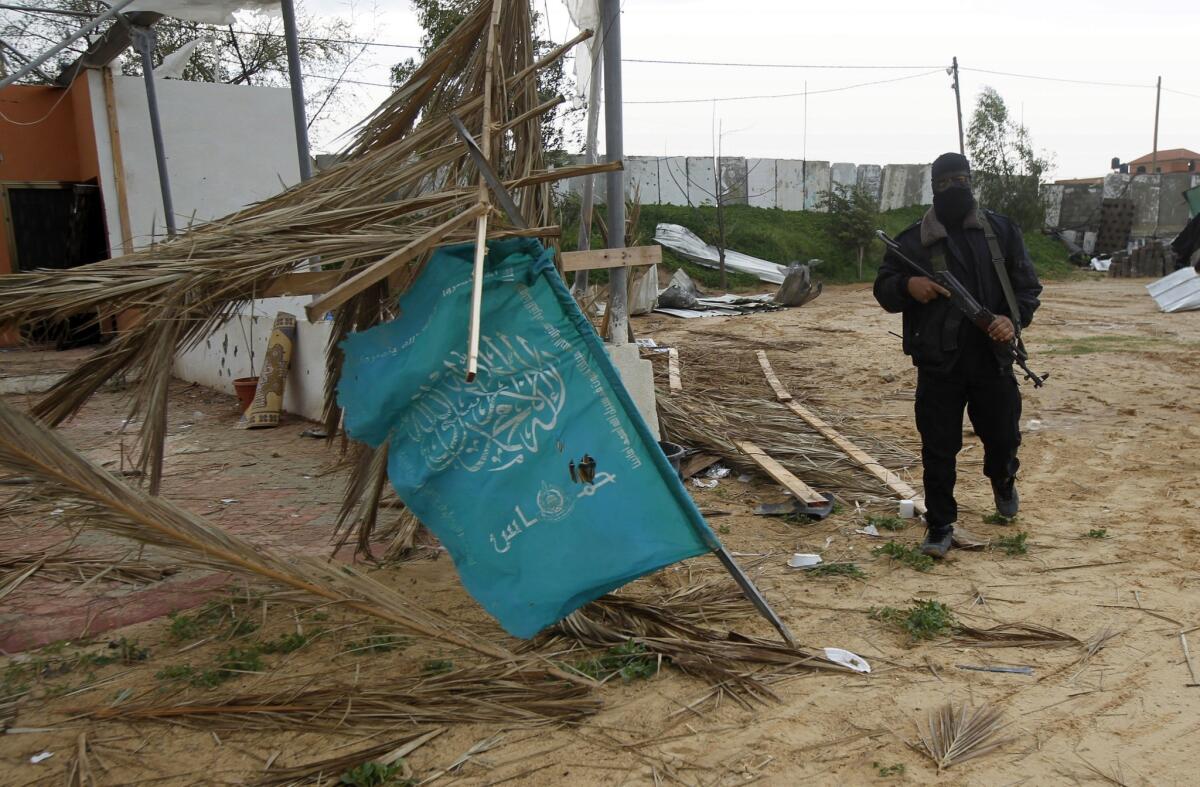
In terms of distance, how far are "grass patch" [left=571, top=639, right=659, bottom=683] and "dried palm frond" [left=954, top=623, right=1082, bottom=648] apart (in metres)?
1.11

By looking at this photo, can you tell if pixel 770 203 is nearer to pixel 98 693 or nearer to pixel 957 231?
pixel 957 231

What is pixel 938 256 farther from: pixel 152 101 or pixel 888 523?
pixel 152 101

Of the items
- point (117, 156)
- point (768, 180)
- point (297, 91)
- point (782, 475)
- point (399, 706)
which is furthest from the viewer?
point (768, 180)

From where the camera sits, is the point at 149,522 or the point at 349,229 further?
the point at 349,229

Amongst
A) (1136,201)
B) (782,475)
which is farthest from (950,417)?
(1136,201)

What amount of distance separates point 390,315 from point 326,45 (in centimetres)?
2255

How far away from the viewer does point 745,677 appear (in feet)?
10.0

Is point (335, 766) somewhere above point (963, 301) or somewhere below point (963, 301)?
below

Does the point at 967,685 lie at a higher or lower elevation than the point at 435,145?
lower

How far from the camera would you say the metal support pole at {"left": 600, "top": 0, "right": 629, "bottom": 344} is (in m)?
6.07

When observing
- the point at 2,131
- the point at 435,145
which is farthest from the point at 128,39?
the point at 435,145

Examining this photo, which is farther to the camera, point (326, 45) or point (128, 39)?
point (326, 45)

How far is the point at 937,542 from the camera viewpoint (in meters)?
4.30

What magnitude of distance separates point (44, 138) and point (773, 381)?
12.1 metres
